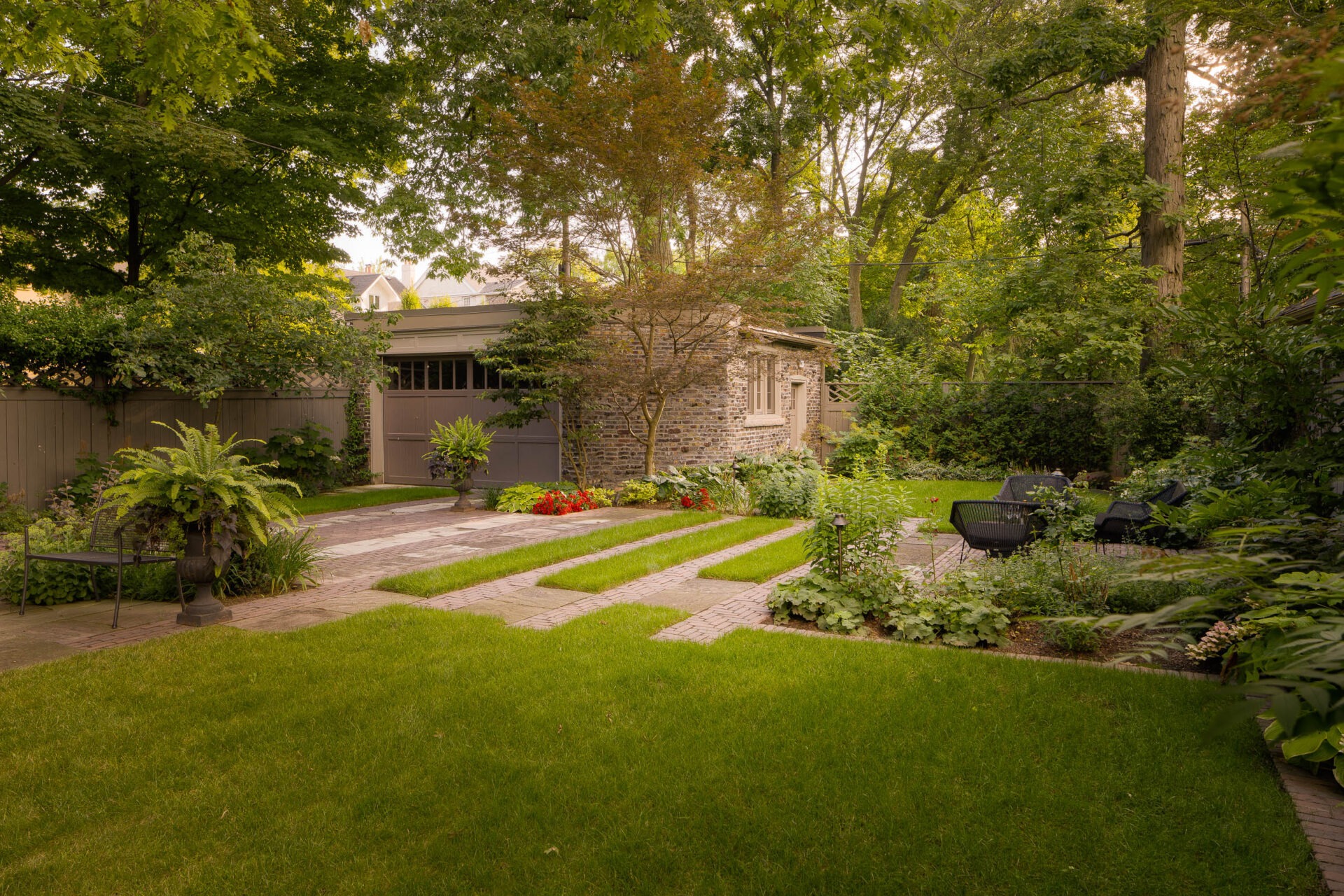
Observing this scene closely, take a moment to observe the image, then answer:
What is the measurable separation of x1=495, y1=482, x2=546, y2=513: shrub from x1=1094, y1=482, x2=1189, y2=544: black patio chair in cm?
801

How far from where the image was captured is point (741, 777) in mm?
3633

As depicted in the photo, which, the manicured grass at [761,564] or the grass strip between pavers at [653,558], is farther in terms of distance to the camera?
the manicured grass at [761,564]

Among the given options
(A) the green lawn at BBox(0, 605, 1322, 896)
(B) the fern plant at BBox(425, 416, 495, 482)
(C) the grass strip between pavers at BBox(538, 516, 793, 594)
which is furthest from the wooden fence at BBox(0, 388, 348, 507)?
(A) the green lawn at BBox(0, 605, 1322, 896)

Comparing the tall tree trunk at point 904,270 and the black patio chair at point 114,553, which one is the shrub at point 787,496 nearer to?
the black patio chair at point 114,553

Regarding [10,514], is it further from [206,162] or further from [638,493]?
[638,493]

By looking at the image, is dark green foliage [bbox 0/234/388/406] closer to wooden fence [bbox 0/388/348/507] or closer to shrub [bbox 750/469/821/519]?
wooden fence [bbox 0/388/348/507]

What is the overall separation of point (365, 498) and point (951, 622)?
11.1 m

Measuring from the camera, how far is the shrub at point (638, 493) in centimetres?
1304

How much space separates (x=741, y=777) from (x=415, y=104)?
17.9 metres

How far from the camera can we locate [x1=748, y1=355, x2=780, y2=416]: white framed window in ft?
52.1

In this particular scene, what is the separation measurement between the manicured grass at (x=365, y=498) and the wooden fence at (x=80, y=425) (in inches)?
66.1

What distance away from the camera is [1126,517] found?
7.73 metres

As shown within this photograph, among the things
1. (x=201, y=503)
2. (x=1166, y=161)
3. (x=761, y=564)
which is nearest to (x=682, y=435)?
(x=761, y=564)

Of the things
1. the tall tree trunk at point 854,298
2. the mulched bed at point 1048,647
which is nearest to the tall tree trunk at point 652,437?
the mulched bed at point 1048,647
